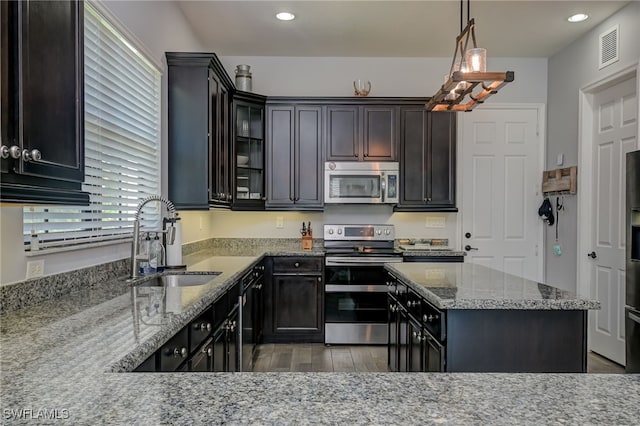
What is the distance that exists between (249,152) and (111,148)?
2.09m

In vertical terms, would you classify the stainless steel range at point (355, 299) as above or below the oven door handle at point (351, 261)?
below

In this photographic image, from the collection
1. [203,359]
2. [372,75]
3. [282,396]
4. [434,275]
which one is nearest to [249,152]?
[372,75]

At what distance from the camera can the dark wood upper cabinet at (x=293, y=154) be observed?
14.8ft

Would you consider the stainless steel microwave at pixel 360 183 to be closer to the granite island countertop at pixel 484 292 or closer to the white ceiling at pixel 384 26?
the white ceiling at pixel 384 26

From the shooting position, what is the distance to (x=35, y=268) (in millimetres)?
1778

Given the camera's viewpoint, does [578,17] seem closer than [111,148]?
No

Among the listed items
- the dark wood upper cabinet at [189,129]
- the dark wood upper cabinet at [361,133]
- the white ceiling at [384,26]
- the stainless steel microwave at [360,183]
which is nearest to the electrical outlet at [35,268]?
the dark wood upper cabinet at [189,129]

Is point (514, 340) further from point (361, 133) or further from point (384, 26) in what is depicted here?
point (384, 26)

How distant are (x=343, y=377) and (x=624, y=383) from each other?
0.63m

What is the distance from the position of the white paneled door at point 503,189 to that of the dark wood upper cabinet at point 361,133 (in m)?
0.99

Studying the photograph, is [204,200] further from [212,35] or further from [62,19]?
[62,19]

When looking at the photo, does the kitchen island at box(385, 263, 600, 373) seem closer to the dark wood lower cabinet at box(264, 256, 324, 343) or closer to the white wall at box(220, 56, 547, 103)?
the dark wood lower cabinet at box(264, 256, 324, 343)

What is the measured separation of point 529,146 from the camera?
16.1ft

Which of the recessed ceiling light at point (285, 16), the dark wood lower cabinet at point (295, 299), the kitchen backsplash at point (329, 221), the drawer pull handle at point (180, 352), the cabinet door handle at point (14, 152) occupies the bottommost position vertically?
the dark wood lower cabinet at point (295, 299)
